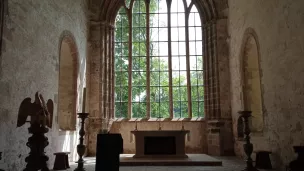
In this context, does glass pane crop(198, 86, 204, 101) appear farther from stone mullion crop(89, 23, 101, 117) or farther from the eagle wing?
the eagle wing

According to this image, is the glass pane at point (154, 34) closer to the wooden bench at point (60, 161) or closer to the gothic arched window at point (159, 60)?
the gothic arched window at point (159, 60)

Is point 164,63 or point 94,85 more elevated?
point 164,63

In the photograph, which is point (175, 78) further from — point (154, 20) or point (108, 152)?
point (108, 152)

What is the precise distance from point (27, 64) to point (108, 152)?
243cm

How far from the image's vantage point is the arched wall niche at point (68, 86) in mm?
8359

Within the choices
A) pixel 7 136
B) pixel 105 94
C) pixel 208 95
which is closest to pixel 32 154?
pixel 7 136

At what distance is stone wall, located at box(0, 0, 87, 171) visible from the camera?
16.2ft

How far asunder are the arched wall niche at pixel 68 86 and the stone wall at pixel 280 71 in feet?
15.7

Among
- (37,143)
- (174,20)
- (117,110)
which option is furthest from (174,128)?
(37,143)

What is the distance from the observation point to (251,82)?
8.36 meters

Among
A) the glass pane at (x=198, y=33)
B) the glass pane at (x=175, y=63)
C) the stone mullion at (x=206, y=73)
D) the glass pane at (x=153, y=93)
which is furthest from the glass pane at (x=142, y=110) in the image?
the glass pane at (x=198, y=33)

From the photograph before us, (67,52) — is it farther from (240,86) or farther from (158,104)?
(240,86)

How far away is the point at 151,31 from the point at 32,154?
7636 millimetres

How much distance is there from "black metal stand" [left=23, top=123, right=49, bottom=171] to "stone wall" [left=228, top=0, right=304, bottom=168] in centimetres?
406
